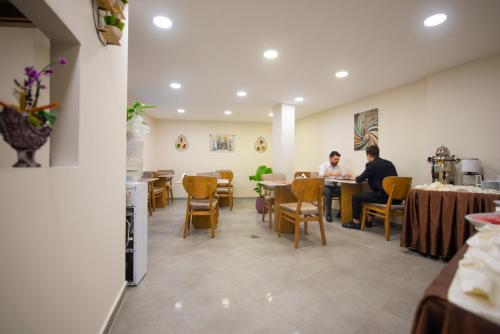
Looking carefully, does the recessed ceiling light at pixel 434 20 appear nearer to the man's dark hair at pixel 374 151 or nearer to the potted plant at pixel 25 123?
the man's dark hair at pixel 374 151

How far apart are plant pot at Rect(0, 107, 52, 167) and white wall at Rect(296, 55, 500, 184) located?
433 centimetres

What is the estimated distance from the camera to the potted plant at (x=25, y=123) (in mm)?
602

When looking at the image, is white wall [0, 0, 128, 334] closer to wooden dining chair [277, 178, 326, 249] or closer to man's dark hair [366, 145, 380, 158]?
wooden dining chair [277, 178, 326, 249]

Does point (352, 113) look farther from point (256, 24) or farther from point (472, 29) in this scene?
point (256, 24)

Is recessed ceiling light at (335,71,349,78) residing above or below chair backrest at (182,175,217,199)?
above

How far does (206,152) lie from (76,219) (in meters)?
6.35

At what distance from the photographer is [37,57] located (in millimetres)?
1264

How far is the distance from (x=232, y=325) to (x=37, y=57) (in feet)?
6.59

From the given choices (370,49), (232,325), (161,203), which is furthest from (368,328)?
(161,203)

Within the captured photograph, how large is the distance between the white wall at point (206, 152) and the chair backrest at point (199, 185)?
4066 mm

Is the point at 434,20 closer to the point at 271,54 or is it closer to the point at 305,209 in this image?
the point at 271,54

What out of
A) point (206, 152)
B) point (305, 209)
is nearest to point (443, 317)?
point (305, 209)

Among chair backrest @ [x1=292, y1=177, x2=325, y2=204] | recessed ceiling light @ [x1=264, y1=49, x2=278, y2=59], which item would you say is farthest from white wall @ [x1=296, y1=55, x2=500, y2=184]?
recessed ceiling light @ [x1=264, y1=49, x2=278, y2=59]

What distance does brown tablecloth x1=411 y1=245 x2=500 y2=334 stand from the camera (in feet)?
1.51
